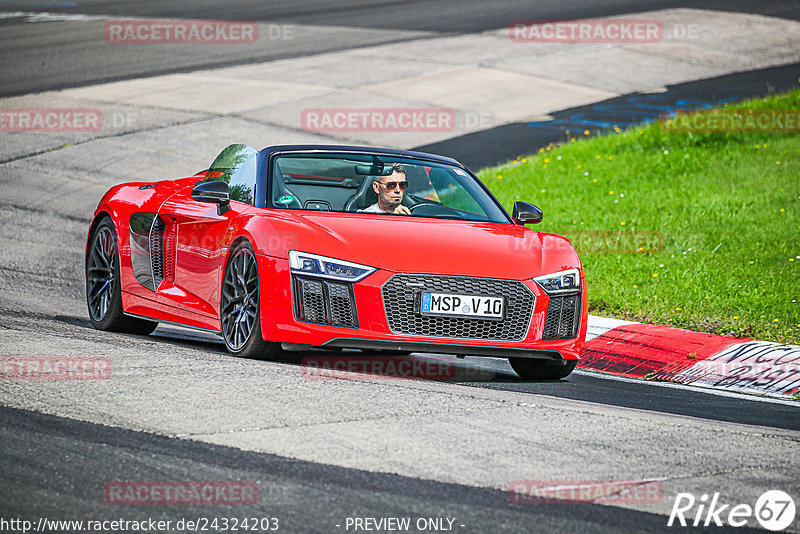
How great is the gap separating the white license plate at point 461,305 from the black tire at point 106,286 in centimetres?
303

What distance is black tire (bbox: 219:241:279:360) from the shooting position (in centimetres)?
722

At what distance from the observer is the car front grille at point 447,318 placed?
700 cm

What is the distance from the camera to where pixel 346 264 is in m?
6.99

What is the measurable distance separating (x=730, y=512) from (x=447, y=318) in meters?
2.65

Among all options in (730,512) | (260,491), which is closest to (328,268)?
(260,491)

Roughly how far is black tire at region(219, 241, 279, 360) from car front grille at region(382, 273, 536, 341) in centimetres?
81

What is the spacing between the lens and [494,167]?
18.0 m

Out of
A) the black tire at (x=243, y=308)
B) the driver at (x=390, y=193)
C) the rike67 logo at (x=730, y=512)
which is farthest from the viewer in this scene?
the driver at (x=390, y=193)

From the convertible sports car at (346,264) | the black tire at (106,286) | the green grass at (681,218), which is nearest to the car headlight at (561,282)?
the convertible sports car at (346,264)

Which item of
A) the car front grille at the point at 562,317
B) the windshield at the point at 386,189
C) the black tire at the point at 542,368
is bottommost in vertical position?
the black tire at the point at 542,368

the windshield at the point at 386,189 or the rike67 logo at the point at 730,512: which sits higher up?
the windshield at the point at 386,189

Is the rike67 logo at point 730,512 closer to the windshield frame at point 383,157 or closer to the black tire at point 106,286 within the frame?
the windshield frame at point 383,157

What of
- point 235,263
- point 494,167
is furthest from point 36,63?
Result: point 235,263

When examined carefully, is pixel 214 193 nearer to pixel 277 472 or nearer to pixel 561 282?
pixel 561 282
